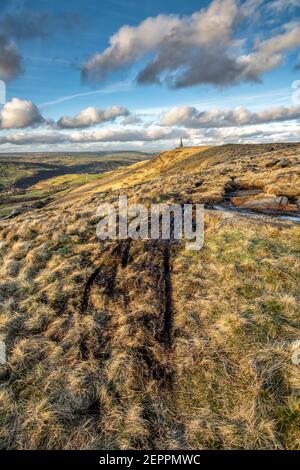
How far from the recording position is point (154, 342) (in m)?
7.22

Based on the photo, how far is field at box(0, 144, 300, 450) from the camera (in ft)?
17.0

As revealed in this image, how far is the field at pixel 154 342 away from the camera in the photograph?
519 centimetres

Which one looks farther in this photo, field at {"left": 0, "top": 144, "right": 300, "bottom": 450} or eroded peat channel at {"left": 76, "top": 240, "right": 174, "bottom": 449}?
eroded peat channel at {"left": 76, "top": 240, "right": 174, "bottom": 449}

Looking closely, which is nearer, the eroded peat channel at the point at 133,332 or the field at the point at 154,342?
the field at the point at 154,342

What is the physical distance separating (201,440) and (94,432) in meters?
1.95

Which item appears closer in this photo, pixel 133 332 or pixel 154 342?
pixel 154 342

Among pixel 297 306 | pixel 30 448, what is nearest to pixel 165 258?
pixel 297 306

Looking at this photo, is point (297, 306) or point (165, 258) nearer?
point (297, 306)

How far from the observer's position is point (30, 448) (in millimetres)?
4992

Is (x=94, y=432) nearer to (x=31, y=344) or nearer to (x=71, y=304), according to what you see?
(x=31, y=344)
